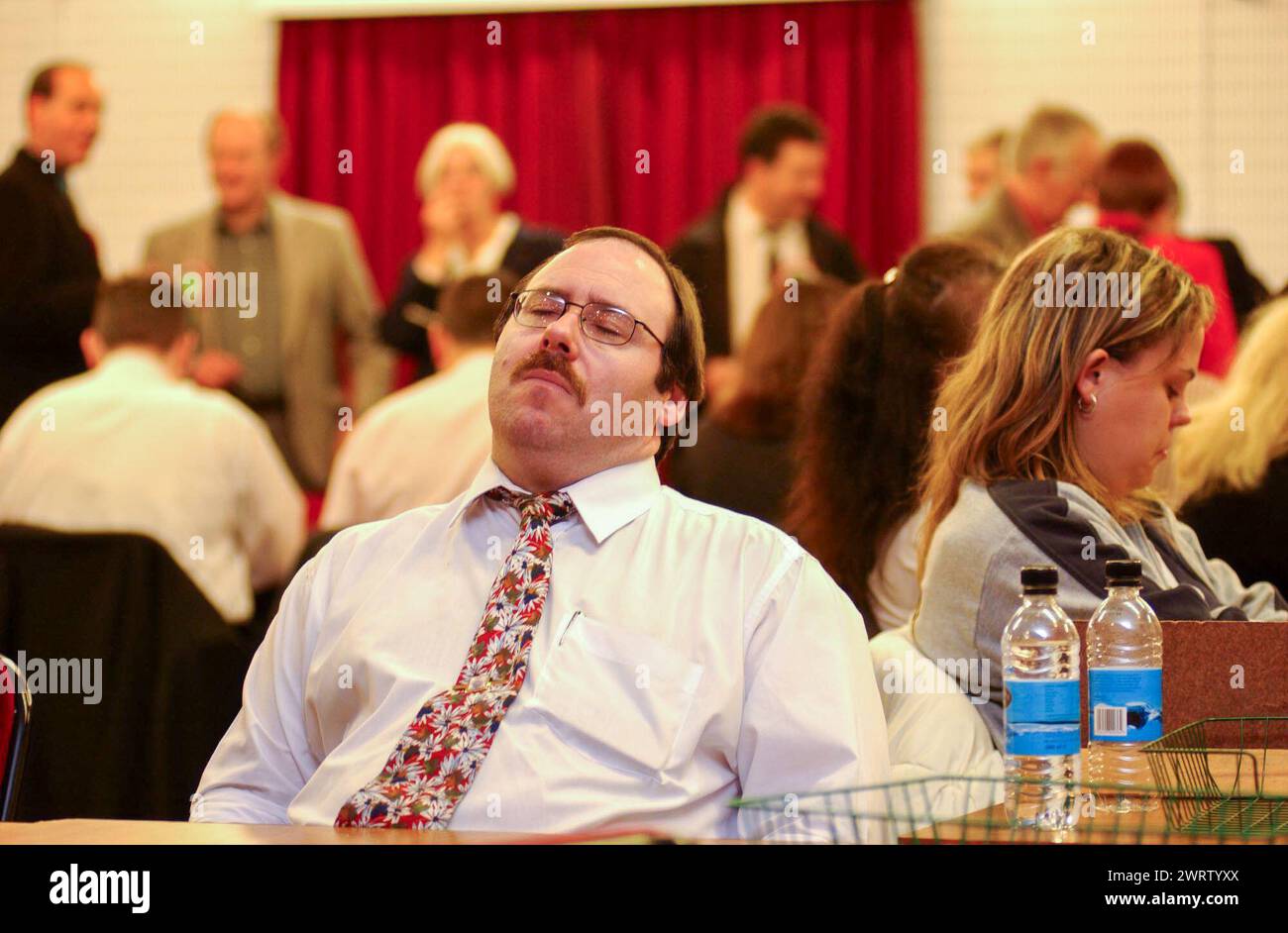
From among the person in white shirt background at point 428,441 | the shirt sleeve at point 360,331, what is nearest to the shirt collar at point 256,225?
the shirt sleeve at point 360,331

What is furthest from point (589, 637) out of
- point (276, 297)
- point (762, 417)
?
point (276, 297)

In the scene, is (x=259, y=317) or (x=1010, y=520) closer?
(x=1010, y=520)

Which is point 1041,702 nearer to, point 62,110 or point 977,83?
point 62,110

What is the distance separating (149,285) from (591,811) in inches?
103

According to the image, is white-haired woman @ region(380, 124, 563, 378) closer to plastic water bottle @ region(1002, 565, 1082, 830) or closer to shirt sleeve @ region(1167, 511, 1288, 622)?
shirt sleeve @ region(1167, 511, 1288, 622)

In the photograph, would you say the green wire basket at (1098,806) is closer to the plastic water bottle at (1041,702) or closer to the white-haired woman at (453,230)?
the plastic water bottle at (1041,702)

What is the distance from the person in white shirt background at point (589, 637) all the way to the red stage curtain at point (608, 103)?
5390 millimetres

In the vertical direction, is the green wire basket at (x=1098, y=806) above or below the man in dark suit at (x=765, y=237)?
below

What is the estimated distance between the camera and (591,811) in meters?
1.79

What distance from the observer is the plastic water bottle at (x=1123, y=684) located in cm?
172

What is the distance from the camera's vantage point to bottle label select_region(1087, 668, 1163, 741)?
1.72m
